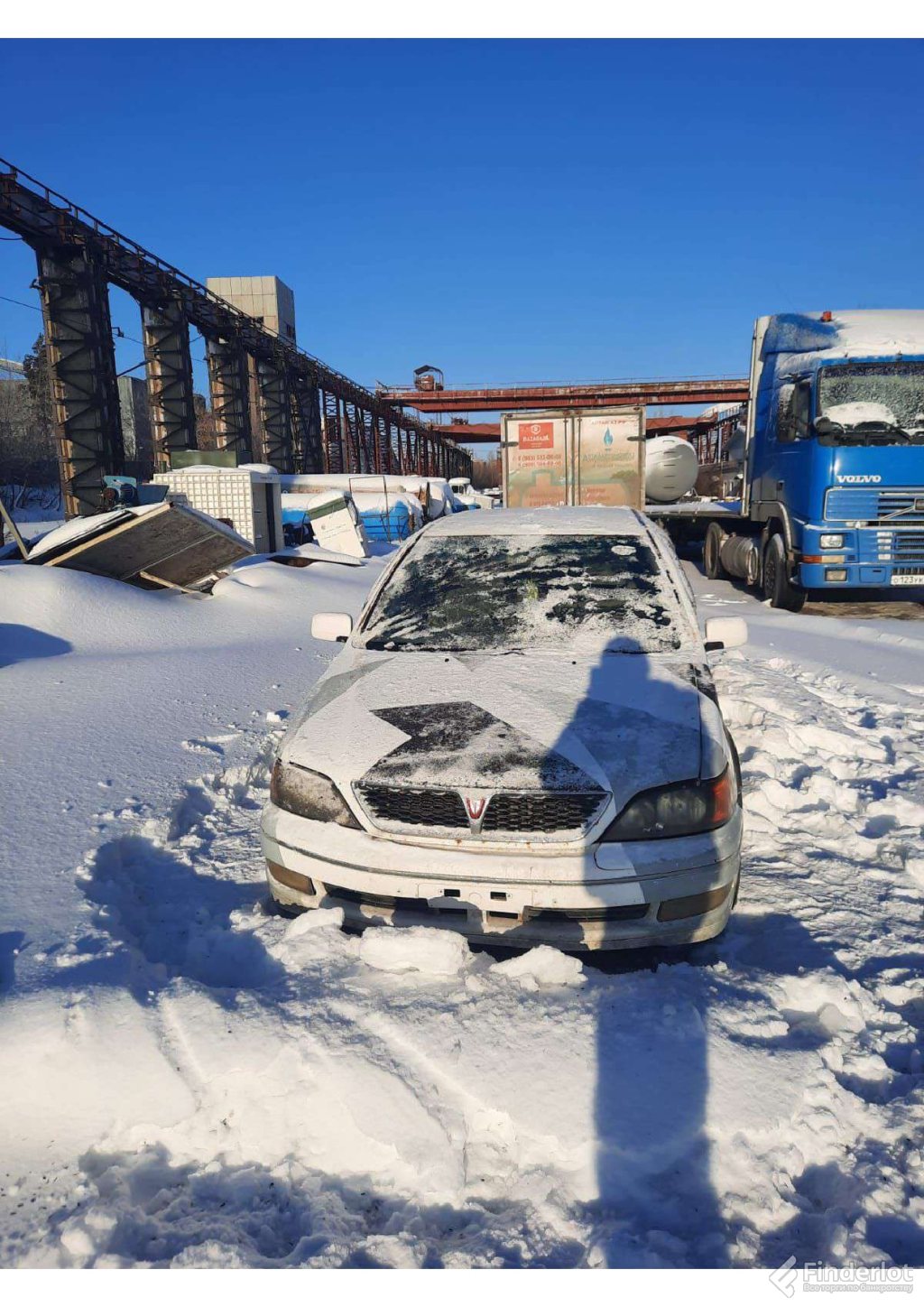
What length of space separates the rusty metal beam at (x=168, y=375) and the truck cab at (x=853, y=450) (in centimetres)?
2013

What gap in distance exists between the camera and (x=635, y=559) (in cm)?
405

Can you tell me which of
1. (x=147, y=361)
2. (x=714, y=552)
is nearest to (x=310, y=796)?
(x=714, y=552)

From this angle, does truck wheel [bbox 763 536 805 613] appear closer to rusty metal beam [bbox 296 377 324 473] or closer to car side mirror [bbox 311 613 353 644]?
car side mirror [bbox 311 613 353 644]

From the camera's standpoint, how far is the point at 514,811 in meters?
2.51

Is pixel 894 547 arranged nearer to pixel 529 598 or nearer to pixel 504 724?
pixel 529 598

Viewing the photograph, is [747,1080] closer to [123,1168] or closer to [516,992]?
[516,992]

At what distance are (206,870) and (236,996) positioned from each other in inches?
46.8

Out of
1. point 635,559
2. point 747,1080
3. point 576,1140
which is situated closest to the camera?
point 576,1140

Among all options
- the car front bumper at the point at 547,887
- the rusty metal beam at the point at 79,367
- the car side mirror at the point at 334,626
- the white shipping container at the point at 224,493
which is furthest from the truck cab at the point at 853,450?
the rusty metal beam at the point at 79,367

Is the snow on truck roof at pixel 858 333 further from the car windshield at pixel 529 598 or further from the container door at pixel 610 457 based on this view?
the car windshield at pixel 529 598

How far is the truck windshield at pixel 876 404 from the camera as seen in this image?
363 inches

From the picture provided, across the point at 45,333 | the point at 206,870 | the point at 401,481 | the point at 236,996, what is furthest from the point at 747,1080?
the point at 401,481

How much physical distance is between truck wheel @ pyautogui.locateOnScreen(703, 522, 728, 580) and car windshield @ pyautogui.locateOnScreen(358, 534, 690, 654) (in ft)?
36.5

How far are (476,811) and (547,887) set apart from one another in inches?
13.3
